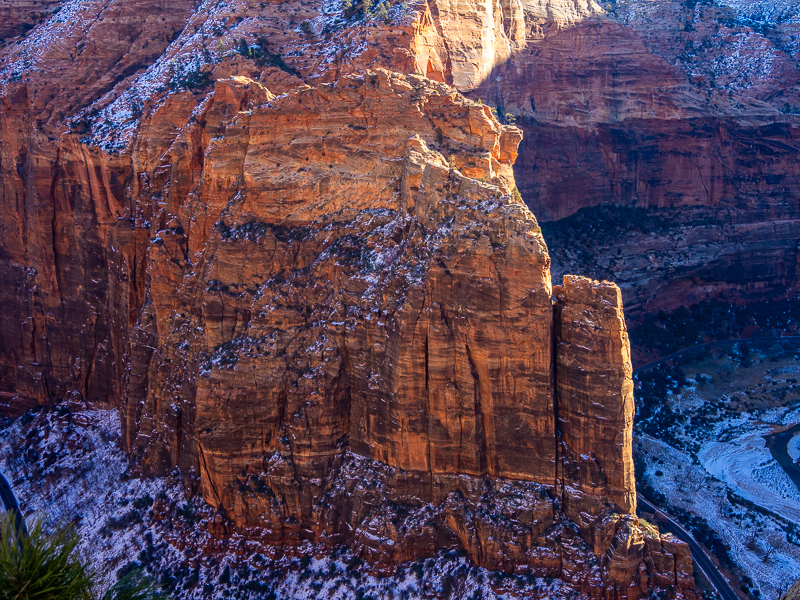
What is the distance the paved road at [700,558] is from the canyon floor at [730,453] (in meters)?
0.67

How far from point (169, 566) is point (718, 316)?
5512 cm

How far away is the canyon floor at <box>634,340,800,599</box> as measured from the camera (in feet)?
131

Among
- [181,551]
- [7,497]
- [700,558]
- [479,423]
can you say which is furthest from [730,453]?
[7,497]

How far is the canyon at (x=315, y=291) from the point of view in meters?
31.1

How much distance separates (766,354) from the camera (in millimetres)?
63281

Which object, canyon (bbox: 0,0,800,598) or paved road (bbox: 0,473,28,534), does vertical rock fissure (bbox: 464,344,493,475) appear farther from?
paved road (bbox: 0,473,28,534)

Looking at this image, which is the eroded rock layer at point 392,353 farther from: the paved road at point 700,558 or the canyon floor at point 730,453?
the canyon floor at point 730,453

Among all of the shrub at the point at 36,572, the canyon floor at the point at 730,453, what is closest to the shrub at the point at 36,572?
the shrub at the point at 36,572

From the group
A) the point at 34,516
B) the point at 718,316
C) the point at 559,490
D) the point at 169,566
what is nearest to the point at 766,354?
the point at 718,316

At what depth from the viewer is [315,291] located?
34.9 metres

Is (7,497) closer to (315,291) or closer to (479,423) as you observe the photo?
(315,291)

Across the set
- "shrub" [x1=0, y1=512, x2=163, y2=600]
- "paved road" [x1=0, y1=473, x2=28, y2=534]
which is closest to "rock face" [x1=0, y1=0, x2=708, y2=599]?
"paved road" [x1=0, y1=473, x2=28, y2=534]

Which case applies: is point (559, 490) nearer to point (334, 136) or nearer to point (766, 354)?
point (334, 136)

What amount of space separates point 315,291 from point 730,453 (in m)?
34.2
